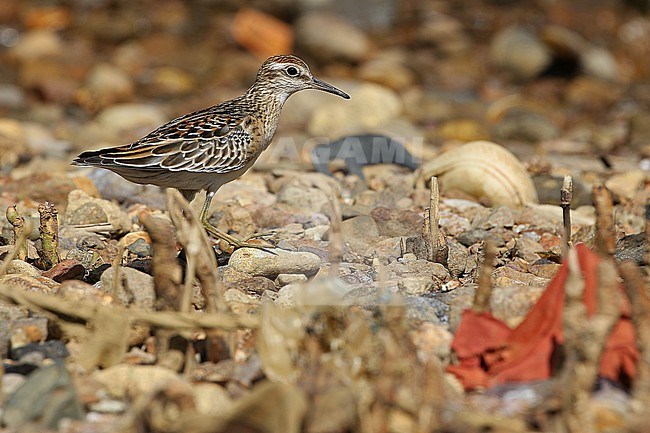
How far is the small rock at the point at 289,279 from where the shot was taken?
5105mm

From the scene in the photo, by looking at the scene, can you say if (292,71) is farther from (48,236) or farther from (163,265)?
(163,265)

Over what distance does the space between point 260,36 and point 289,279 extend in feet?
38.9

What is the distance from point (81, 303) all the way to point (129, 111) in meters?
8.63

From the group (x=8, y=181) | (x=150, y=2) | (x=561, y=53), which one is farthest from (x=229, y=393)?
(x=150, y=2)

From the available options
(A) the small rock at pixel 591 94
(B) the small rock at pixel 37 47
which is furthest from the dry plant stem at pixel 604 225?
(B) the small rock at pixel 37 47

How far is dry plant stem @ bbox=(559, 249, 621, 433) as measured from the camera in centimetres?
312

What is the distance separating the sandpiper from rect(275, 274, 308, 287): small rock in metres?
0.63

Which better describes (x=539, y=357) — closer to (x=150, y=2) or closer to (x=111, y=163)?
(x=111, y=163)

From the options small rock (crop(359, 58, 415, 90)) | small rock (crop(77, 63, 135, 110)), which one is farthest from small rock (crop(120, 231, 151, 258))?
small rock (crop(359, 58, 415, 90))

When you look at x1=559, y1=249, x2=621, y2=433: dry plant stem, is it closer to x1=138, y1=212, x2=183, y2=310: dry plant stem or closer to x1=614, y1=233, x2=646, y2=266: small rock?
x1=138, y1=212, x2=183, y2=310: dry plant stem

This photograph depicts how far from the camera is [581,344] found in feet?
10.4

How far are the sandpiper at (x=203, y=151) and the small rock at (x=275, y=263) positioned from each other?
0.44 meters

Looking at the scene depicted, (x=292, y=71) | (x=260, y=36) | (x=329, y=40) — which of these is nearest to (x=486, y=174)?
(x=292, y=71)

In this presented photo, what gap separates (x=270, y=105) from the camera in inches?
257
